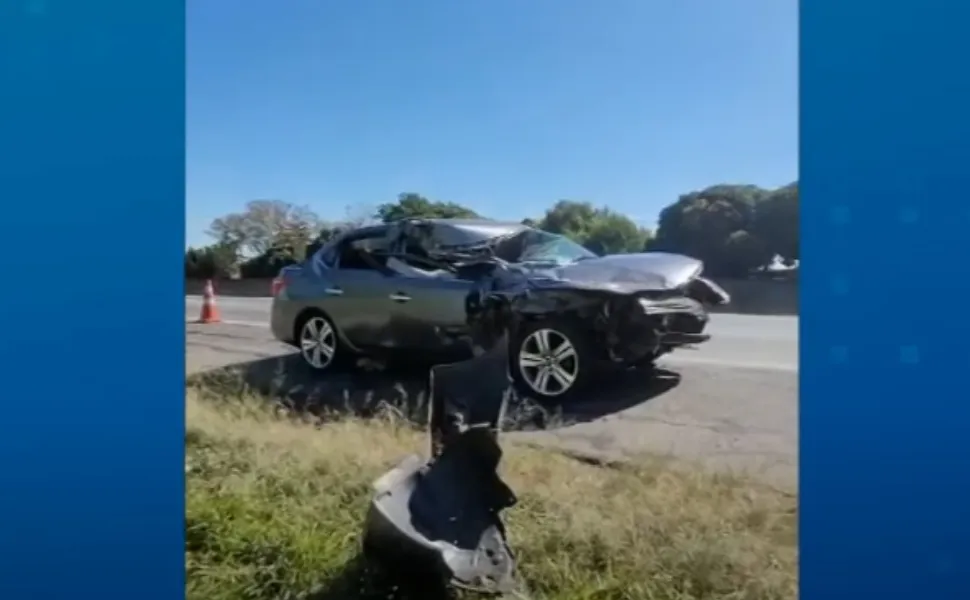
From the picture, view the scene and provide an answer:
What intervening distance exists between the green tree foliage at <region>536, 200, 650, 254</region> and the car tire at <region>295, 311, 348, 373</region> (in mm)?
546

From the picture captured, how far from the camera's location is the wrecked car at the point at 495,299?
6.20ft

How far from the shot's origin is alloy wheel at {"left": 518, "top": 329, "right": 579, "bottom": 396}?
6.28ft

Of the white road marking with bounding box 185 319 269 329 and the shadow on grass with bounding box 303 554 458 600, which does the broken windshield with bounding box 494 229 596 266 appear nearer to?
the white road marking with bounding box 185 319 269 329

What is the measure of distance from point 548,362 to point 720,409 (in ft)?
1.23

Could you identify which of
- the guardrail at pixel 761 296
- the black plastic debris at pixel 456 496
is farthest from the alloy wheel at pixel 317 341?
the guardrail at pixel 761 296

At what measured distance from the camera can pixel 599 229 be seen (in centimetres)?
192

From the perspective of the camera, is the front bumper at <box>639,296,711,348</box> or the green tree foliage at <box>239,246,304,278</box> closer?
the front bumper at <box>639,296,711,348</box>

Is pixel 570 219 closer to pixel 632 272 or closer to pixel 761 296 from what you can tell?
pixel 632 272

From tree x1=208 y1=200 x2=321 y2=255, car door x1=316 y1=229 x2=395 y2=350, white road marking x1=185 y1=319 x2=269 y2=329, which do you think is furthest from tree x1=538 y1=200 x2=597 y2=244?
white road marking x1=185 y1=319 x2=269 y2=329

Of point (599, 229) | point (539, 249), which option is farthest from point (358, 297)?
point (599, 229)
